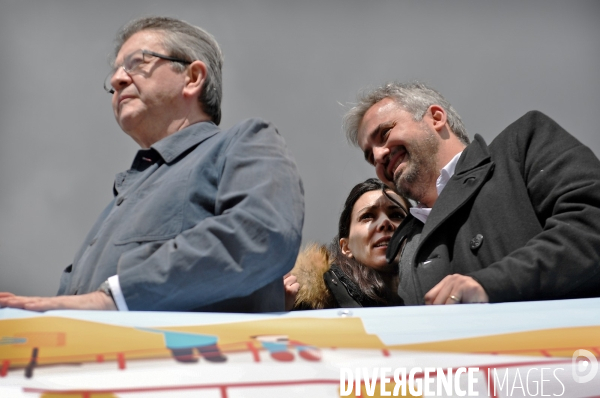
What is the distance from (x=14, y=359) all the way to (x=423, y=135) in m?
2.67

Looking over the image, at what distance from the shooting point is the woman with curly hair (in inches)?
156

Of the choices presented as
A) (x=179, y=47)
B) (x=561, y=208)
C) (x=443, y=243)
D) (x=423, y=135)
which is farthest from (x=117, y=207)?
(x=423, y=135)

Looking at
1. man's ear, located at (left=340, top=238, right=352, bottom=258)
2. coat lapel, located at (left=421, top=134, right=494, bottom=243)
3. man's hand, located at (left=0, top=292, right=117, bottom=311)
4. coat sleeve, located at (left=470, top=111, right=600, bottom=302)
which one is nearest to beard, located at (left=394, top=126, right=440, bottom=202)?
man's ear, located at (left=340, top=238, right=352, bottom=258)

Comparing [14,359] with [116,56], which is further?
[116,56]

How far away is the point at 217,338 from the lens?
1.68 m

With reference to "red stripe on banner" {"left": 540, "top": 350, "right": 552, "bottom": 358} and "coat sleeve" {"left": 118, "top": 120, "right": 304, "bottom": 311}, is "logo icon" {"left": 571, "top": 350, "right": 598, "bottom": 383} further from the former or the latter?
"coat sleeve" {"left": 118, "top": 120, "right": 304, "bottom": 311}

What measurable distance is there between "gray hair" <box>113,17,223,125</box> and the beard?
1.18 meters

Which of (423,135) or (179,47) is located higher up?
(179,47)

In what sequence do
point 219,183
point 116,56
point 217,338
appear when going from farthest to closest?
point 116,56
point 219,183
point 217,338

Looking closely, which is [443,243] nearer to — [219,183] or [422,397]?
[219,183]

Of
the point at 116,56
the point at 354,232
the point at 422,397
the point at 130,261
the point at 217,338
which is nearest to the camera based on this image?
the point at 422,397

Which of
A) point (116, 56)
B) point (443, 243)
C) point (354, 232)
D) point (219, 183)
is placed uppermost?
point (116, 56)

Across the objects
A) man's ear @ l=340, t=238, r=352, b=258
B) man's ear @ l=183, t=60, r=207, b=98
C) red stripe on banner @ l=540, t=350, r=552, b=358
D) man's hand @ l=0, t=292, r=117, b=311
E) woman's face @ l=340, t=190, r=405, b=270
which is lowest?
man's ear @ l=340, t=238, r=352, b=258

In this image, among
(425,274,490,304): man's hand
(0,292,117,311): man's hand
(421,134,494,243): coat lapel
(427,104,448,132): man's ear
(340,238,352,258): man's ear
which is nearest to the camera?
(0,292,117,311): man's hand
